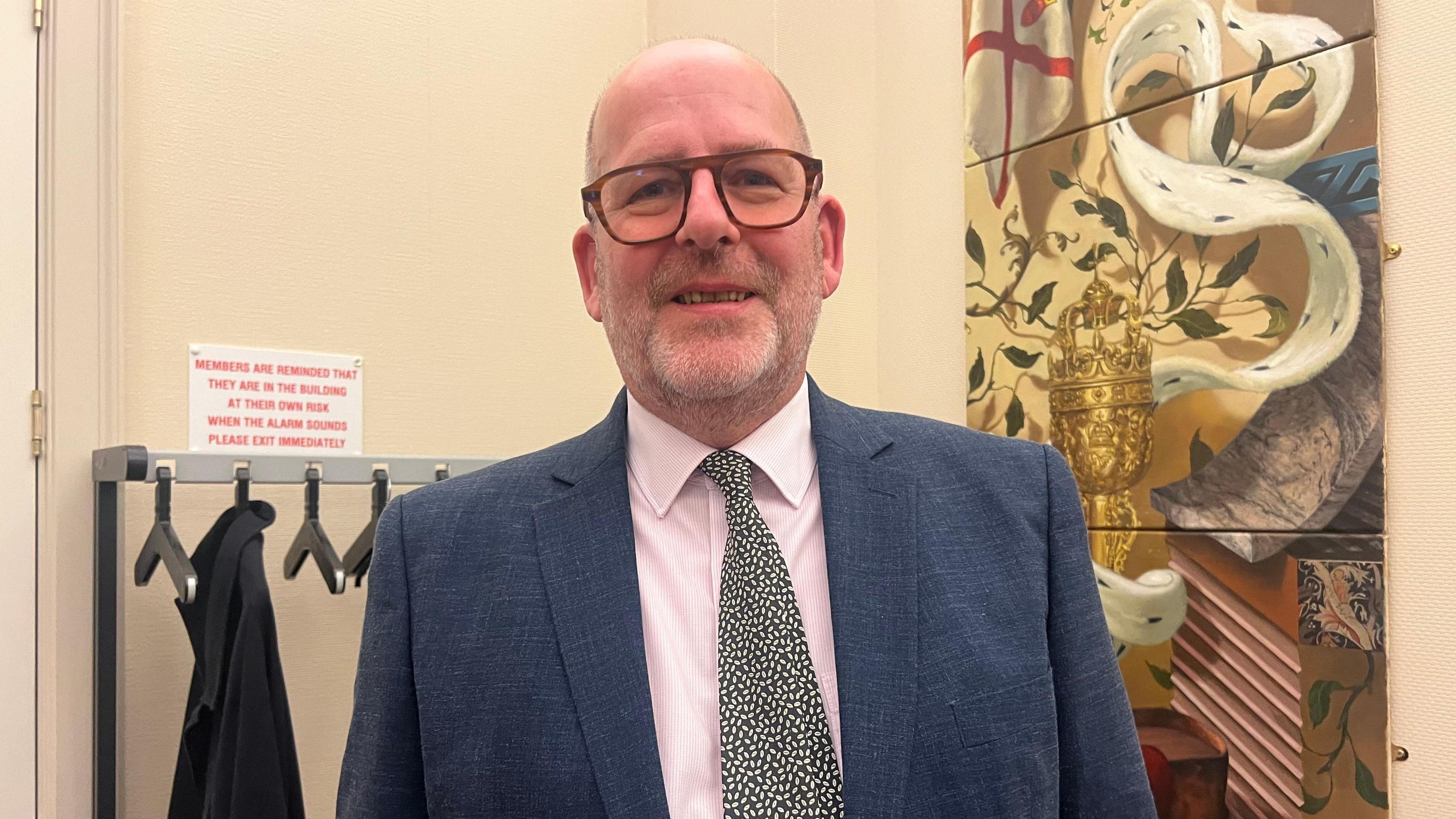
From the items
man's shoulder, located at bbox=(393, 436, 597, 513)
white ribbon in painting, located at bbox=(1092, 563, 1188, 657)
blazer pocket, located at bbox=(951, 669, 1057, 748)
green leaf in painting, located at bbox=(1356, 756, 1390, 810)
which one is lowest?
green leaf in painting, located at bbox=(1356, 756, 1390, 810)

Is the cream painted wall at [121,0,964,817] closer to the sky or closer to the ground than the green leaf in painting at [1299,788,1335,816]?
closer to the sky

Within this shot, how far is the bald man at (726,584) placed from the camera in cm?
93

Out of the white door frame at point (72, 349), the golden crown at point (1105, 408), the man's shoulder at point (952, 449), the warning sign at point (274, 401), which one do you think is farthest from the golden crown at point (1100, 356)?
the white door frame at point (72, 349)

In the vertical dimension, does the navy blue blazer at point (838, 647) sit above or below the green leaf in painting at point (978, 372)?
below

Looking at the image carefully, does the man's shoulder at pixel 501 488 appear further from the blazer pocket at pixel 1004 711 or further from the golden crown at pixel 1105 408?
the golden crown at pixel 1105 408

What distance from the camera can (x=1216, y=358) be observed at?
68.1 inches

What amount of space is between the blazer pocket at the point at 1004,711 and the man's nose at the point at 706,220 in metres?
0.51

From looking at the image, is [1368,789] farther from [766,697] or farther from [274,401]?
[274,401]

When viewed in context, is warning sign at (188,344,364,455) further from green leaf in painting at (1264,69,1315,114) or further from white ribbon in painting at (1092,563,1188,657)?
green leaf in painting at (1264,69,1315,114)

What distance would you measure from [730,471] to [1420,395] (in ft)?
3.67

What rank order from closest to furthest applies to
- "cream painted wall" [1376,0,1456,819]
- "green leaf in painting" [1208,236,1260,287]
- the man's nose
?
the man's nose, "cream painted wall" [1376,0,1456,819], "green leaf in painting" [1208,236,1260,287]

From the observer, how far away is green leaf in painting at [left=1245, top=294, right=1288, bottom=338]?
1629 millimetres

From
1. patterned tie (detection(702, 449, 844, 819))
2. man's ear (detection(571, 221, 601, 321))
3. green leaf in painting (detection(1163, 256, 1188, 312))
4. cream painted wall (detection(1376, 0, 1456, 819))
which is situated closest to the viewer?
patterned tie (detection(702, 449, 844, 819))

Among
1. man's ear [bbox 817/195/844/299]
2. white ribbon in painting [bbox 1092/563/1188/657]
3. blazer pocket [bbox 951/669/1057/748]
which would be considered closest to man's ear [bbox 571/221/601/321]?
man's ear [bbox 817/195/844/299]
